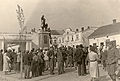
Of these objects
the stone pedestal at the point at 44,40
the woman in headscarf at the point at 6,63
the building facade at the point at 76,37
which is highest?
the building facade at the point at 76,37

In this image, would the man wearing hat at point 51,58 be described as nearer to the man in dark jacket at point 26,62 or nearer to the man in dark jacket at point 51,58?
the man in dark jacket at point 51,58

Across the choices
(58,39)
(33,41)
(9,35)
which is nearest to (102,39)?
(33,41)

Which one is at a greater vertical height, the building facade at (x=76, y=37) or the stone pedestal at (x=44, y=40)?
the building facade at (x=76, y=37)

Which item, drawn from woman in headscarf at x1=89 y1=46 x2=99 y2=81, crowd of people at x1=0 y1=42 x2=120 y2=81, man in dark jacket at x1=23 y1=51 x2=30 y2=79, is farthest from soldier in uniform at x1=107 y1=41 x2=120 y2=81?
man in dark jacket at x1=23 y1=51 x2=30 y2=79

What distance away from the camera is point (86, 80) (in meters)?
13.8

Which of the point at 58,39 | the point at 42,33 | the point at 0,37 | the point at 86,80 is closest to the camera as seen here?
the point at 86,80

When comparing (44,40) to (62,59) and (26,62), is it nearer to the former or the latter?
(62,59)

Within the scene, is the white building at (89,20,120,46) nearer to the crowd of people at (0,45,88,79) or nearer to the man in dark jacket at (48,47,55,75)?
the crowd of people at (0,45,88,79)

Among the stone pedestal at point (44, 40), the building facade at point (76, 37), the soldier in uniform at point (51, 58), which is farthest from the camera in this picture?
the building facade at point (76, 37)

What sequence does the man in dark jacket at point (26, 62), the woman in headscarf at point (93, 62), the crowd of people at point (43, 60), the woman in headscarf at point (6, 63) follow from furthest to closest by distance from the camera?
the woman in headscarf at point (6, 63) < the man in dark jacket at point (26, 62) < the crowd of people at point (43, 60) < the woman in headscarf at point (93, 62)

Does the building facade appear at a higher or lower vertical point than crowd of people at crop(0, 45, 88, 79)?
higher

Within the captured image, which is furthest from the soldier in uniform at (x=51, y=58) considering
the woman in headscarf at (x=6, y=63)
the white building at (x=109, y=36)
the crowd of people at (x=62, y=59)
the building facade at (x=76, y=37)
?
the building facade at (x=76, y=37)

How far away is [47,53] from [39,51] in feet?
2.32

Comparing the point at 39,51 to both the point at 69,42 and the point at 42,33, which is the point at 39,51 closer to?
the point at 42,33
